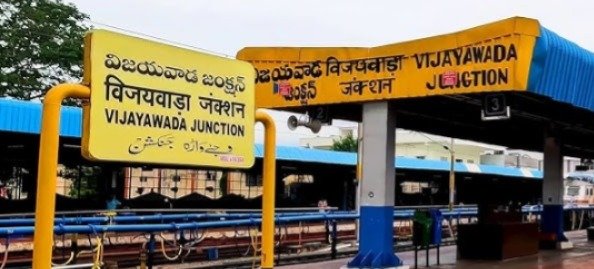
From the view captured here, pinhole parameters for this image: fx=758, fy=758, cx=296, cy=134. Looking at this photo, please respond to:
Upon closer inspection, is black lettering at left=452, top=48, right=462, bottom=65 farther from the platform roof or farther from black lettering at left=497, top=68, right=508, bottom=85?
the platform roof

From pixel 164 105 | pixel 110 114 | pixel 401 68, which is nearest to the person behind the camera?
pixel 110 114

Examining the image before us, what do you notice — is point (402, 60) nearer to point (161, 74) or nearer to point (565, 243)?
point (161, 74)

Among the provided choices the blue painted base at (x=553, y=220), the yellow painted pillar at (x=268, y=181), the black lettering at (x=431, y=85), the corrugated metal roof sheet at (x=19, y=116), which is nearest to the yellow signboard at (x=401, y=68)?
the black lettering at (x=431, y=85)

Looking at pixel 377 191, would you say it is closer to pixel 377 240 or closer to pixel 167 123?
pixel 377 240

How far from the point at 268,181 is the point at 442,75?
6112mm

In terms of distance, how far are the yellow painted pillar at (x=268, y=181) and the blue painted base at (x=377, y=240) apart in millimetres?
6257

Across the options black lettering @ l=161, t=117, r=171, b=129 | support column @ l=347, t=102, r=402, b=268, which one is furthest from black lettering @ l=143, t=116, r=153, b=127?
support column @ l=347, t=102, r=402, b=268

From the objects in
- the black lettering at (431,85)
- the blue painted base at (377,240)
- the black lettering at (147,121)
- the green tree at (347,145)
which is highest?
the green tree at (347,145)

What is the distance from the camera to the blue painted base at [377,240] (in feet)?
40.1

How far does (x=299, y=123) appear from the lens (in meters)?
13.9

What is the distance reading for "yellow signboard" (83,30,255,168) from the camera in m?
4.82

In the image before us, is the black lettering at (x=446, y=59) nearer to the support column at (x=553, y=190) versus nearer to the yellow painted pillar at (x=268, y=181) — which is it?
the yellow painted pillar at (x=268, y=181)

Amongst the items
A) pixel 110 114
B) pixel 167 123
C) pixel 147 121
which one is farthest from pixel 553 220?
pixel 110 114

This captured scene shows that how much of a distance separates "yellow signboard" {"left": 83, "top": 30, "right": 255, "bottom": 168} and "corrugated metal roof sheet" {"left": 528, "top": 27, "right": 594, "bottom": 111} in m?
6.18
